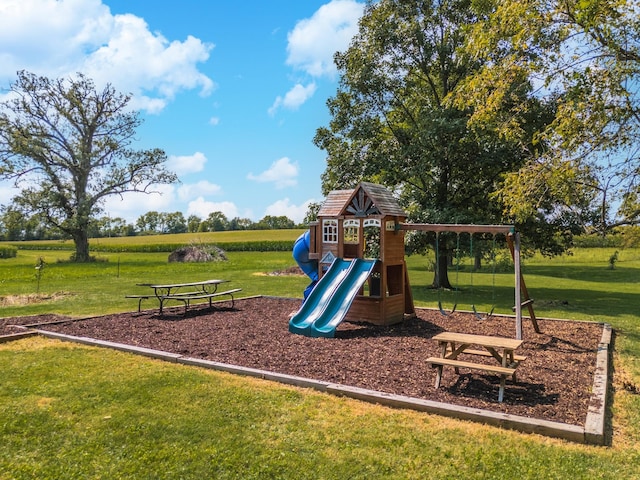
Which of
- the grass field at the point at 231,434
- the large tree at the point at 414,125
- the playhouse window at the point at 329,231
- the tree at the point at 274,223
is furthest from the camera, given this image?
the tree at the point at 274,223

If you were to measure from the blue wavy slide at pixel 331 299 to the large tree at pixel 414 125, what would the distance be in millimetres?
7772

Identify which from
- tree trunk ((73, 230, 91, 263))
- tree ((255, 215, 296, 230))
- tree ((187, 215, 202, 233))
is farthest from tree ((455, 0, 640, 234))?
tree ((187, 215, 202, 233))

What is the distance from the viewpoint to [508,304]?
16.0 meters

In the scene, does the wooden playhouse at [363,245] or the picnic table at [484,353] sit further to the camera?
the wooden playhouse at [363,245]

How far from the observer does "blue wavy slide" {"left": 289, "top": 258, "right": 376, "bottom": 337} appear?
9.73 metres

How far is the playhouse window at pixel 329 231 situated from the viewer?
12.0 meters

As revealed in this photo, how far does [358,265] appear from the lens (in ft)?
36.9

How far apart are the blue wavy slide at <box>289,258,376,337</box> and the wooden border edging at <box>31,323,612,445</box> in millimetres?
2694

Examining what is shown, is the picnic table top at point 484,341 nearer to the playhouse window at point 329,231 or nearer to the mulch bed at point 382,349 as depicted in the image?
the mulch bed at point 382,349

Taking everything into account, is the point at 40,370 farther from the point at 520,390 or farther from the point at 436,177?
the point at 436,177

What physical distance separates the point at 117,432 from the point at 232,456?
4.48ft

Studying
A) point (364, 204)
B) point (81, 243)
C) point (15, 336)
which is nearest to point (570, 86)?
point (364, 204)

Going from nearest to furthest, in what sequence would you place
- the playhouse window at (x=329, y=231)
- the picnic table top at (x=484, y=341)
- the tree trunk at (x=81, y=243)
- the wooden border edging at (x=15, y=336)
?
the picnic table top at (x=484, y=341), the wooden border edging at (x=15, y=336), the playhouse window at (x=329, y=231), the tree trunk at (x=81, y=243)

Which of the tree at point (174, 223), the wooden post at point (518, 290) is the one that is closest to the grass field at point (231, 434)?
the wooden post at point (518, 290)
